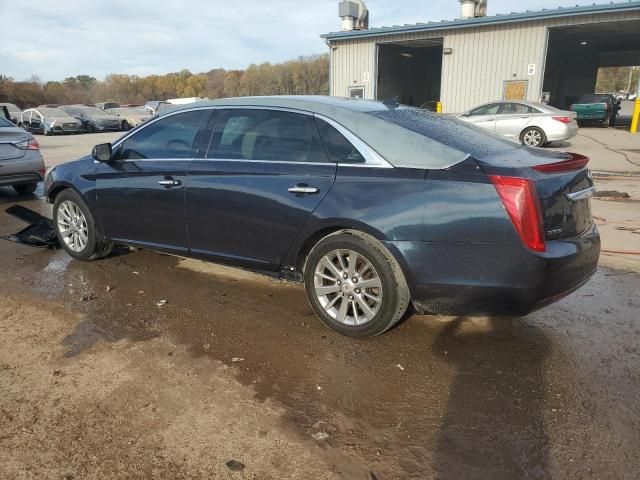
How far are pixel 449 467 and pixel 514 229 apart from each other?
4.45 ft

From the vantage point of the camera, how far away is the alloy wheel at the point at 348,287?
3412mm

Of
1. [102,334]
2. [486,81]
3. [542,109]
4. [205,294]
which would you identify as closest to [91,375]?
[102,334]

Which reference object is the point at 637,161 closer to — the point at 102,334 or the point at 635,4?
the point at 635,4

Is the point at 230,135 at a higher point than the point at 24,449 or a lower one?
higher

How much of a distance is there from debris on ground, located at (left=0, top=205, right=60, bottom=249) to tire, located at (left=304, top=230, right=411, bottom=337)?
3.69 meters

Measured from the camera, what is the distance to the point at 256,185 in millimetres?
3768

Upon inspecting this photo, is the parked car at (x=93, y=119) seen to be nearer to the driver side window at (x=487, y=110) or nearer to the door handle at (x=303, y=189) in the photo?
the driver side window at (x=487, y=110)

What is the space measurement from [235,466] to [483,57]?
77.8 ft

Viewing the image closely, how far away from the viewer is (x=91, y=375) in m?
3.09

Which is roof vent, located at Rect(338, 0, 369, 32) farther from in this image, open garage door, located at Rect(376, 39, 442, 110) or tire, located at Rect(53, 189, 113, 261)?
tire, located at Rect(53, 189, 113, 261)

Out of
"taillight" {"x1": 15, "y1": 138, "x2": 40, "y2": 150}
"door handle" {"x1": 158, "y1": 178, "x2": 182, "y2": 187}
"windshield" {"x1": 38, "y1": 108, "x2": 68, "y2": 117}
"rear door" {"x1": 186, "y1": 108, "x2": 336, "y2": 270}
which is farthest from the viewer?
"windshield" {"x1": 38, "y1": 108, "x2": 68, "y2": 117}

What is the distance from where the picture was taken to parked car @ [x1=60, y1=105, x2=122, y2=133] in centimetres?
2841

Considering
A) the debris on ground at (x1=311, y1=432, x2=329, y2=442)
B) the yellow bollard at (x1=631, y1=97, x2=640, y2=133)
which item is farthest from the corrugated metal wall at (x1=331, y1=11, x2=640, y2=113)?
the debris on ground at (x1=311, y1=432, x2=329, y2=442)

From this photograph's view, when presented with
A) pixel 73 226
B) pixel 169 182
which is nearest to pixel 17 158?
pixel 73 226
